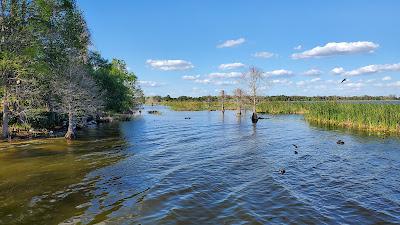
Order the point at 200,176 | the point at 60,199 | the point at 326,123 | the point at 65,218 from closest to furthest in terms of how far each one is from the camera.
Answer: the point at 65,218 → the point at 60,199 → the point at 200,176 → the point at 326,123

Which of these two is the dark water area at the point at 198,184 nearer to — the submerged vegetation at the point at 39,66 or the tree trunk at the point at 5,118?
the tree trunk at the point at 5,118

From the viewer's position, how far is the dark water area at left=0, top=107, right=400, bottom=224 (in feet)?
42.4

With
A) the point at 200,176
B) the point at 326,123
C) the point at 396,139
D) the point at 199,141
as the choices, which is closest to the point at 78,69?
the point at 199,141

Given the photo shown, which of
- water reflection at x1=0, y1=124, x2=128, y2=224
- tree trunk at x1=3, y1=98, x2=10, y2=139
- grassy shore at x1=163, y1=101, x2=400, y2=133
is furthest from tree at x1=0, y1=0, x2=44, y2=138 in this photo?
grassy shore at x1=163, y1=101, x2=400, y2=133

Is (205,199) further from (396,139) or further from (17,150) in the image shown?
(396,139)

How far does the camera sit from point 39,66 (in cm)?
3209

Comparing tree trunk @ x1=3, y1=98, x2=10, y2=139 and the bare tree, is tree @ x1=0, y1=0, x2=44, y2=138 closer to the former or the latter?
tree trunk @ x1=3, y1=98, x2=10, y2=139

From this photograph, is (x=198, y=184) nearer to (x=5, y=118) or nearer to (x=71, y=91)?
(x=71, y=91)

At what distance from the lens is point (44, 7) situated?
33.1 meters

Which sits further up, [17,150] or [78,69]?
[78,69]

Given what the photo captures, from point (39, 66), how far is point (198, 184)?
22.1 m

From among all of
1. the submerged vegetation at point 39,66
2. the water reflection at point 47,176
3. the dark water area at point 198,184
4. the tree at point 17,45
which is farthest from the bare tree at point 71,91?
the dark water area at point 198,184

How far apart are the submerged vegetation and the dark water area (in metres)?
5.54

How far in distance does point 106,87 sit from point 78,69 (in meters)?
24.7
